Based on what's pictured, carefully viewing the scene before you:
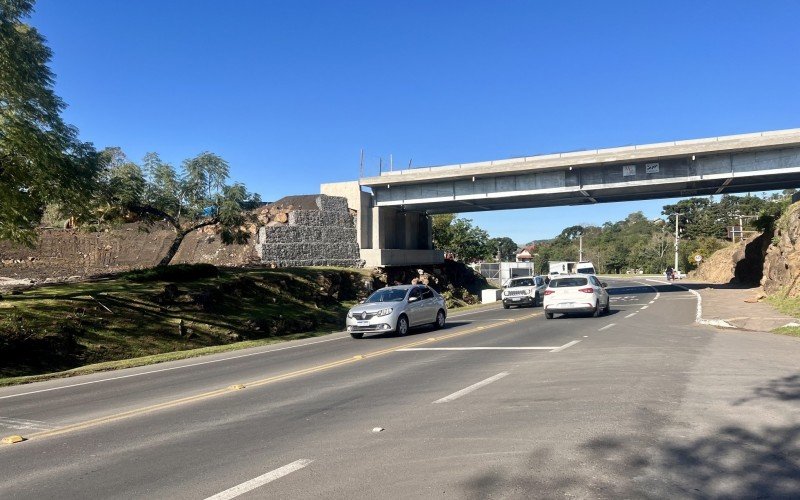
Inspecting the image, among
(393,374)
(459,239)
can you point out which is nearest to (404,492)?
(393,374)

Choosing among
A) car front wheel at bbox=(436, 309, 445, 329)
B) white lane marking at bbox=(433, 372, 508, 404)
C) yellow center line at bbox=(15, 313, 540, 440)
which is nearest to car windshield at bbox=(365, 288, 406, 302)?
car front wheel at bbox=(436, 309, 445, 329)

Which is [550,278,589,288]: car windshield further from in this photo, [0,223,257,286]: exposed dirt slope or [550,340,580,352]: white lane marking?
[0,223,257,286]: exposed dirt slope

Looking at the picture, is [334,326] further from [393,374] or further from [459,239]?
[459,239]

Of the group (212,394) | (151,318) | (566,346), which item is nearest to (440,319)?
(566,346)

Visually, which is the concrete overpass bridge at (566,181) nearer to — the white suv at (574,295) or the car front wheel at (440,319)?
the white suv at (574,295)

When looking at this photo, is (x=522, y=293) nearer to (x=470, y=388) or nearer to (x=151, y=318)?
(x=151, y=318)

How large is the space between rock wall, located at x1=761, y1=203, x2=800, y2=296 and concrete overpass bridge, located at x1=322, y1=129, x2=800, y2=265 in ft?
9.58

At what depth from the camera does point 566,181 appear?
3716 centimetres

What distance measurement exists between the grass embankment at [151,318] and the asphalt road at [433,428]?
540 cm

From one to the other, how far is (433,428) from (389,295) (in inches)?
518

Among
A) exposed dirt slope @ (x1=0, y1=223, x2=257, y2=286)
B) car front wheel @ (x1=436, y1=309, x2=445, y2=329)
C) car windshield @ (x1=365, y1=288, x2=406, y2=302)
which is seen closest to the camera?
car windshield @ (x1=365, y1=288, x2=406, y2=302)

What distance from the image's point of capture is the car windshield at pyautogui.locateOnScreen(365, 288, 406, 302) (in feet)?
64.5

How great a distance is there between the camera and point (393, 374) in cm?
1112

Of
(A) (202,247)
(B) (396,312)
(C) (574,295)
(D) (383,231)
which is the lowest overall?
(B) (396,312)
